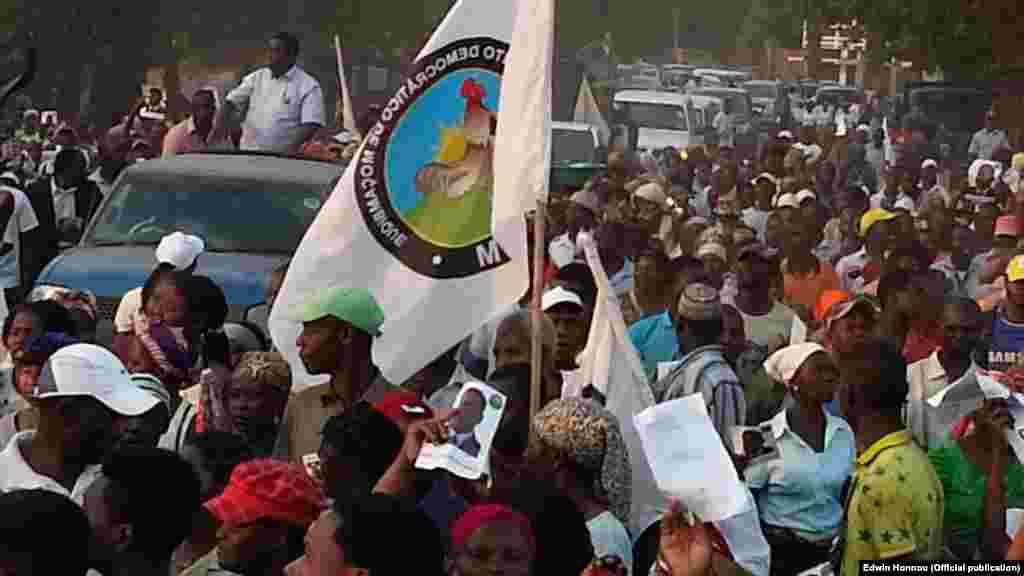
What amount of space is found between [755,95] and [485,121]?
3869 centimetres

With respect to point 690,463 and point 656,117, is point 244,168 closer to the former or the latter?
point 690,463

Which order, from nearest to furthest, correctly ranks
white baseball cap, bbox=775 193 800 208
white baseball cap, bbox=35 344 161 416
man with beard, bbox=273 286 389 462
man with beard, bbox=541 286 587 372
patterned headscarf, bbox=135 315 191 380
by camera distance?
white baseball cap, bbox=35 344 161 416, man with beard, bbox=273 286 389 462, patterned headscarf, bbox=135 315 191 380, man with beard, bbox=541 286 587 372, white baseball cap, bbox=775 193 800 208

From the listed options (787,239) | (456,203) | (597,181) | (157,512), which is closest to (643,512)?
(456,203)

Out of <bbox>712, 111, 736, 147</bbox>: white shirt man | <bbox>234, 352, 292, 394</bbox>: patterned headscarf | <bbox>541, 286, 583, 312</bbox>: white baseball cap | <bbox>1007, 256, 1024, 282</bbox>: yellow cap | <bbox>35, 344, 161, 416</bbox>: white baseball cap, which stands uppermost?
<bbox>35, 344, 161, 416</bbox>: white baseball cap

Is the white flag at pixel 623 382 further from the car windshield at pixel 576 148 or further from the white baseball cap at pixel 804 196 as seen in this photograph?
the car windshield at pixel 576 148

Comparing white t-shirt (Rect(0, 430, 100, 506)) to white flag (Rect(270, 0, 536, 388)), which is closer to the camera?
white t-shirt (Rect(0, 430, 100, 506))

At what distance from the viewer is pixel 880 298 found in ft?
37.4

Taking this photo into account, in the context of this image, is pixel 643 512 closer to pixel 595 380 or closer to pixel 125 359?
pixel 595 380

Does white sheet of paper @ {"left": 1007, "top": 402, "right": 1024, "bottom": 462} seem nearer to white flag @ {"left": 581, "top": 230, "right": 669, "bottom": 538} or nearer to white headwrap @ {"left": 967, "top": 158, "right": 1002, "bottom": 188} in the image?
white flag @ {"left": 581, "top": 230, "right": 669, "bottom": 538}

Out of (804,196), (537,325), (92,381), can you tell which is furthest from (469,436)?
(804,196)

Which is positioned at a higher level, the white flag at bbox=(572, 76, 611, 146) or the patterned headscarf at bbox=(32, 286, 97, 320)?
the patterned headscarf at bbox=(32, 286, 97, 320)

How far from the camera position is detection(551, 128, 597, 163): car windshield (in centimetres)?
2786

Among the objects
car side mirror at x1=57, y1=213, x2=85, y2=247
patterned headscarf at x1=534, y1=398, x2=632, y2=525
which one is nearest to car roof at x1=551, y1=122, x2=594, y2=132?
car side mirror at x1=57, y1=213, x2=85, y2=247

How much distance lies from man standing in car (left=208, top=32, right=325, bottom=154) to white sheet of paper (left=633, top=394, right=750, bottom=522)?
10457 millimetres
